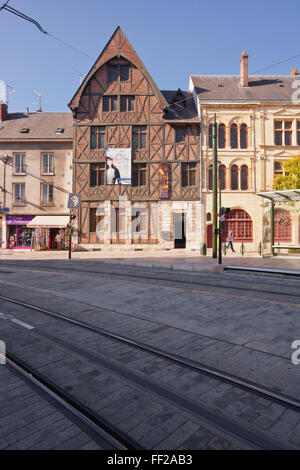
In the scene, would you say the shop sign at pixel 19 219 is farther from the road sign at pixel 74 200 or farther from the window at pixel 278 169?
the window at pixel 278 169

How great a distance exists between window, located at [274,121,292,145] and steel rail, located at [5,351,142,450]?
24244mm

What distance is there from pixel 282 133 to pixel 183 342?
2309cm

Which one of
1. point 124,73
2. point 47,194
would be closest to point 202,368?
point 47,194

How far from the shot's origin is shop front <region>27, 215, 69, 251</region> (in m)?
22.7

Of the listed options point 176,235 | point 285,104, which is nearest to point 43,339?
point 176,235

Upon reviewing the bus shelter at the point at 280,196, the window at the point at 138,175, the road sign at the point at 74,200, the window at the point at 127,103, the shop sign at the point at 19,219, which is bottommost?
the shop sign at the point at 19,219

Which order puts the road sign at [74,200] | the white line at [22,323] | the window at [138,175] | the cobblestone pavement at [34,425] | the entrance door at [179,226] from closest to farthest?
the cobblestone pavement at [34,425] < the white line at [22,323] < the road sign at [74,200] < the entrance door at [179,226] < the window at [138,175]

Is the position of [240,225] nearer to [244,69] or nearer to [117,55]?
[244,69]

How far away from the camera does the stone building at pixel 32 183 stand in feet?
77.3

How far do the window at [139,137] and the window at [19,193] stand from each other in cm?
1033

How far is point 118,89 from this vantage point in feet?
74.1

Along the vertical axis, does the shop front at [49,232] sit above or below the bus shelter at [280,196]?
below

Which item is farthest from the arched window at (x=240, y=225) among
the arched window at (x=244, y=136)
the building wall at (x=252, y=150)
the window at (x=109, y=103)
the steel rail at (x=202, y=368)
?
the steel rail at (x=202, y=368)

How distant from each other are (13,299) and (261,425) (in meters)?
5.68
